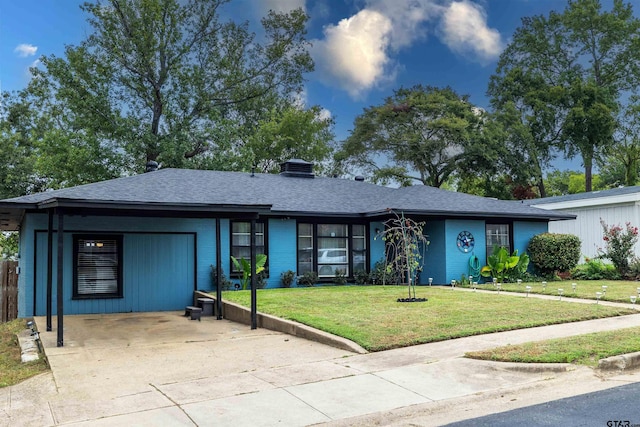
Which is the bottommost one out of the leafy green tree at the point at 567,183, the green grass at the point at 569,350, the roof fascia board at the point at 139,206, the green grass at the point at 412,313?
the green grass at the point at 569,350

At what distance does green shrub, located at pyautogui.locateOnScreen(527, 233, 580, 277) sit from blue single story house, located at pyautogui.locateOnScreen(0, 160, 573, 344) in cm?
72

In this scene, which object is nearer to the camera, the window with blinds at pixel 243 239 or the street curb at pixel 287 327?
the street curb at pixel 287 327

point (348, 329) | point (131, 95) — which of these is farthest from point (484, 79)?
point (348, 329)

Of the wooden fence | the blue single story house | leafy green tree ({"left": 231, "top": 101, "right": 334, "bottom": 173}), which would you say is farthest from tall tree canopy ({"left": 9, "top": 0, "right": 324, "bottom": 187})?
the wooden fence

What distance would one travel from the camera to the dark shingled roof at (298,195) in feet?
43.9

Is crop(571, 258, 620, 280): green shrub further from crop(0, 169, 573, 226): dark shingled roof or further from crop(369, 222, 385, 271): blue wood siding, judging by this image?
crop(369, 222, 385, 271): blue wood siding

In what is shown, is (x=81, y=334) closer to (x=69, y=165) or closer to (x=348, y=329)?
(x=348, y=329)

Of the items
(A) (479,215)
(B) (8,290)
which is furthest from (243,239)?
(A) (479,215)

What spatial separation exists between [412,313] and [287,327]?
2.46 metres

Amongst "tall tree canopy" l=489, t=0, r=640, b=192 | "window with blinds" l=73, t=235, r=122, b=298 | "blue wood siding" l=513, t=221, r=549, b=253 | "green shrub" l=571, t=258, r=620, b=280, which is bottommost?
"green shrub" l=571, t=258, r=620, b=280

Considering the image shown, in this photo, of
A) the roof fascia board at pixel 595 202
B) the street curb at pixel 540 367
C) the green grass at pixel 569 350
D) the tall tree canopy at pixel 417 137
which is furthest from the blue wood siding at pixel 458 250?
the tall tree canopy at pixel 417 137

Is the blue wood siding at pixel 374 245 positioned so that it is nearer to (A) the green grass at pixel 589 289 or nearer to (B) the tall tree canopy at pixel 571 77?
(A) the green grass at pixel 589 289

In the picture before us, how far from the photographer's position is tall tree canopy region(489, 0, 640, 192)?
127 feet

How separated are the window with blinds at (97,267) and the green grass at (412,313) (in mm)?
2954
